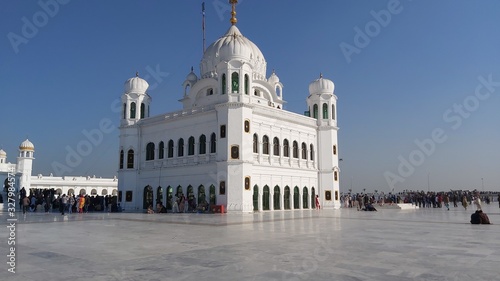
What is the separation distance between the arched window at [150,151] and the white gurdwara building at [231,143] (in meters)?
0.05

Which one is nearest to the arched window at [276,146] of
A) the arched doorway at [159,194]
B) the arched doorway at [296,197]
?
the arched doorway at [296,197]

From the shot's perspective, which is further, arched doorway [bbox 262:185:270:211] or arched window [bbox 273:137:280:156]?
arched window [bbox 273:137:280:156]

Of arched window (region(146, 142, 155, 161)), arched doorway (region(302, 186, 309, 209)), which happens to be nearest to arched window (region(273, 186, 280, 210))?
arched doorway (region(302, 186, 309, 209))

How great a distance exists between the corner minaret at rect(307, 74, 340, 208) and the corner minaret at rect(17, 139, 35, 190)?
1402 inches

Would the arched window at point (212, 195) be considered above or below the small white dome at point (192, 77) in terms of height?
below

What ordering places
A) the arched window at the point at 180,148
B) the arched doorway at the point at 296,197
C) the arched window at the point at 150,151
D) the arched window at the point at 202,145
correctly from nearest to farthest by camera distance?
the arched window at the point at 202,145
the arched window at the point at 180,148
the arched doorway at the point at 296,197
the arched window at the point at 150,151

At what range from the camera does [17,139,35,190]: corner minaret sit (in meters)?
48.0

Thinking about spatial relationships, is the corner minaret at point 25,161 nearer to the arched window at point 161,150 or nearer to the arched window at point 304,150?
the arched window at point 161,150

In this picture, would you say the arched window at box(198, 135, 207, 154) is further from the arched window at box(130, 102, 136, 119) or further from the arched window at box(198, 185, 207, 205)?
the arched window at box(130, 102, 136, 119)

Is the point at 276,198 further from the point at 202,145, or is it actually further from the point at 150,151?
the point at 150,151

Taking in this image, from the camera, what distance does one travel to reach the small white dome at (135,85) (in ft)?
116

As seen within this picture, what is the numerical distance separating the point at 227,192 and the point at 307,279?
21.0 m

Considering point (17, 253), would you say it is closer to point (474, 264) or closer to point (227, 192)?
point (474, 264)

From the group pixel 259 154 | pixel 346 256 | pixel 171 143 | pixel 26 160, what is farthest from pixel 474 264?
pixel 26 160
